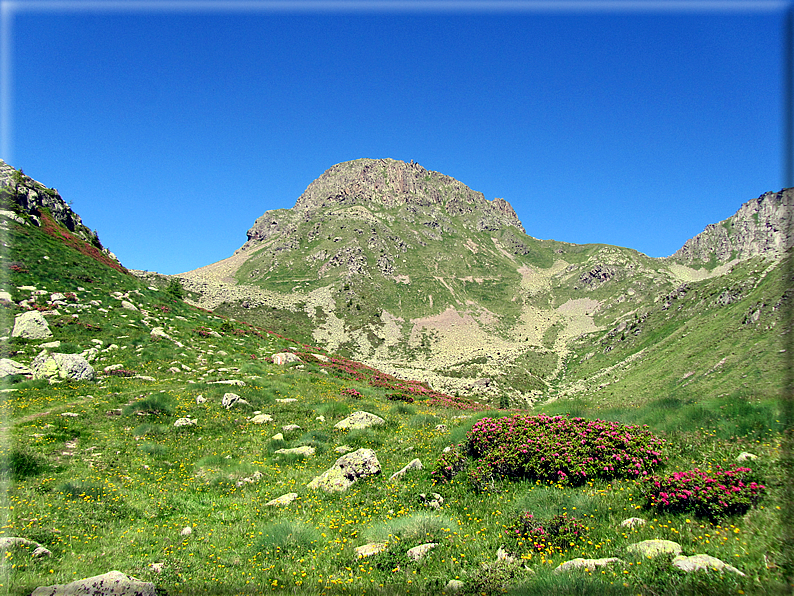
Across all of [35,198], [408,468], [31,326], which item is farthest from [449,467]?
[35,198]

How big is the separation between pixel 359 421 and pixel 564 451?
10.6 meters

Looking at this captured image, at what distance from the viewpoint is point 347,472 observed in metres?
12.0

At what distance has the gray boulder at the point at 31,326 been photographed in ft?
76.9

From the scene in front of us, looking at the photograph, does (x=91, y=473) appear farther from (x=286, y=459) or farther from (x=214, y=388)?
(x=214, y=388)

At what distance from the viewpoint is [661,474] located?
890 cm

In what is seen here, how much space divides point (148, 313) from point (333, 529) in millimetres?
32636

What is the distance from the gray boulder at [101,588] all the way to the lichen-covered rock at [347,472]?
5984mm

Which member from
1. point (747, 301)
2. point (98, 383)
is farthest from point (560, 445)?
point (747, 301)

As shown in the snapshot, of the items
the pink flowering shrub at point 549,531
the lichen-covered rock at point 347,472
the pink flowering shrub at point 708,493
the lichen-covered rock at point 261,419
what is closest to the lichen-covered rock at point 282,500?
the lichen-covered rock at point 347,472

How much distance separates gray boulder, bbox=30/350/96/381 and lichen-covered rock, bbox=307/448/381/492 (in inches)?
703

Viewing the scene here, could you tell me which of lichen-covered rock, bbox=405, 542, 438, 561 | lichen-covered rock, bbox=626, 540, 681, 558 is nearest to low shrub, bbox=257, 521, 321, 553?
lichen-covered rock, bbox=405, 542, 438, 561

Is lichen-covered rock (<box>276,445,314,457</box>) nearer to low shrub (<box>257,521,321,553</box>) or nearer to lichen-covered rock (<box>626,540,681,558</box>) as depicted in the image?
low shrub (<box>257,521,321,553</box>)

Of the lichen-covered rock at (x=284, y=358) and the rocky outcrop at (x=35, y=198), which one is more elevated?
the rocky outcrop at (x=35, y=198)

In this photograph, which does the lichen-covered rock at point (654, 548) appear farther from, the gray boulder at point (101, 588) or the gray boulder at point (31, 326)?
the gray boulder at point (31, 326)
